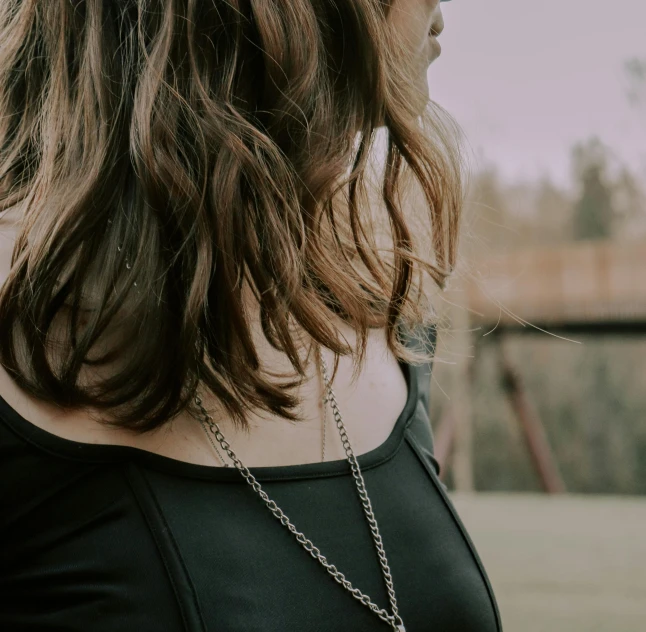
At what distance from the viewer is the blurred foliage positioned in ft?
52.3

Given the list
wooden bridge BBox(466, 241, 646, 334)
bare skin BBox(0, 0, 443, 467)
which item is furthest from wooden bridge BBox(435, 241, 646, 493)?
bare skin BBox(0, 0, 443, 467)

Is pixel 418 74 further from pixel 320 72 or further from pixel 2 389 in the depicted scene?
pixel 2 389

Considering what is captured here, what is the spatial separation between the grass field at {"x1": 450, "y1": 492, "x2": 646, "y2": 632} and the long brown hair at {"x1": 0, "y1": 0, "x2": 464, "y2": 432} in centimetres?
327

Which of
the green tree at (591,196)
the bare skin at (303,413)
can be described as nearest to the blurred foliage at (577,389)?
the green tree at (591,196)

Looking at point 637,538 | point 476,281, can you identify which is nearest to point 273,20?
point 476,281

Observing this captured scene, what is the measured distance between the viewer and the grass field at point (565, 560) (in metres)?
3.69

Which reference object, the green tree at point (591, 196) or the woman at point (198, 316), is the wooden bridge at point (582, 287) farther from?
the green tree at point (591, 196)

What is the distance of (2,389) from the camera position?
2.12 ft

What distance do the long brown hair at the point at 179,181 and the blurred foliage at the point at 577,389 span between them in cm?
1506

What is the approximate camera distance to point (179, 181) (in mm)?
668

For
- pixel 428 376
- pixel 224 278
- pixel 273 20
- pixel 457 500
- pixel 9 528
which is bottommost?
pixel 457 500

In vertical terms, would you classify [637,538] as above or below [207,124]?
below

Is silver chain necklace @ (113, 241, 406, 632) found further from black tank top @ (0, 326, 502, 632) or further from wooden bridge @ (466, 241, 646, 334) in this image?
wooden bridge @ (466, 241, 646, 334)

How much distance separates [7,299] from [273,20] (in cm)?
34
